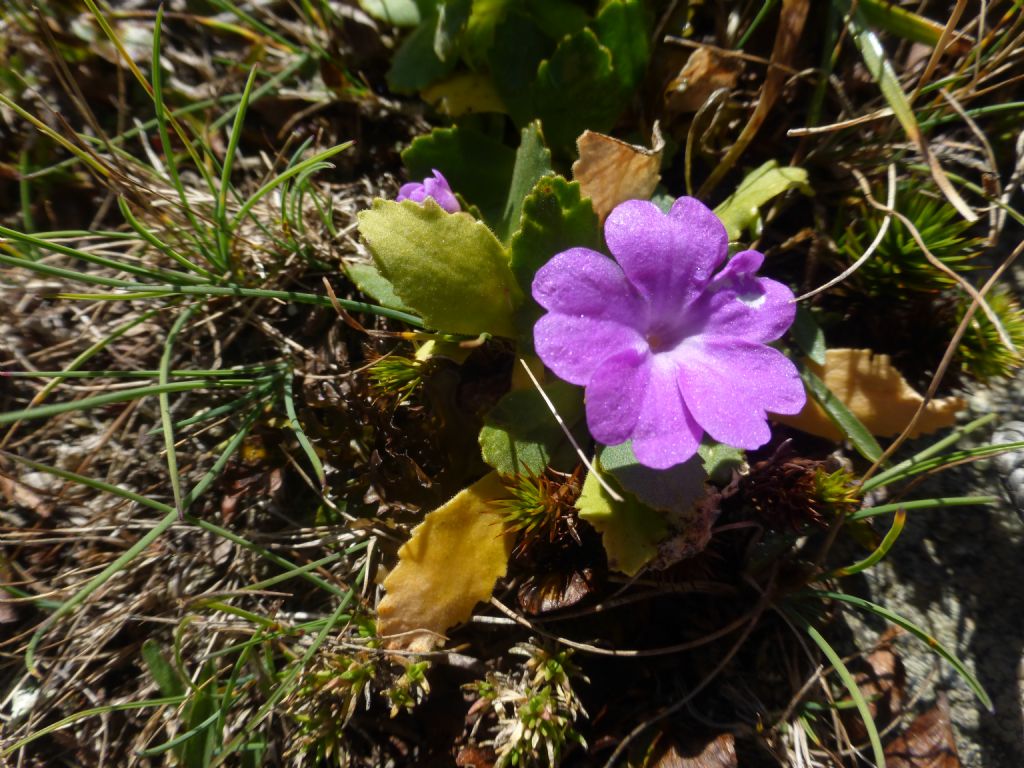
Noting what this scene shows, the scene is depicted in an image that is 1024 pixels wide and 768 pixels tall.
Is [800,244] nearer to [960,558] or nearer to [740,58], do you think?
[740,58]

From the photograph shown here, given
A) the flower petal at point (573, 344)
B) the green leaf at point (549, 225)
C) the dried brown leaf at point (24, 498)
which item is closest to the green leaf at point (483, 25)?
the green leaf at point (549, 225)

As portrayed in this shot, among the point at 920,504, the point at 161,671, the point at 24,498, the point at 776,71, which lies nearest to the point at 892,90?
the point at 776,71

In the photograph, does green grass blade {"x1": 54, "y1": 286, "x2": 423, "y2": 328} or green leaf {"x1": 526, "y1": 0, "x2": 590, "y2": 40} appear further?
green leaf {"x1": 526, "y1": 0, "x2": 590, "y2": 40}

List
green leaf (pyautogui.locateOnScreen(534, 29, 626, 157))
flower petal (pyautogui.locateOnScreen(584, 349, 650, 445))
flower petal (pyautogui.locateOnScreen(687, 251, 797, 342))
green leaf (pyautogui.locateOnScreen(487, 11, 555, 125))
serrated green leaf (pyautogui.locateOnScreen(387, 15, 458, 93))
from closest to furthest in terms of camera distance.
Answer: flower petal (pyautogui.locateOnScreen(584, 349, 650, 445))
flower petal (pyautogui.locateOnScreen(687, 251, 797, 342))
green leaf (pyautogui.locateOnScreen(534, 29, 626, 157))
green leaf (pyautogui.locateOnScreen(487, 11, 555, 125))
serrated green leaf (pyautogui.locateOnScreen(387, 15, 458, 93))

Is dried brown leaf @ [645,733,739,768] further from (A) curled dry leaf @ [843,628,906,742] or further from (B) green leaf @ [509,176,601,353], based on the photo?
(B) green leaf @ [509,176,601,353]

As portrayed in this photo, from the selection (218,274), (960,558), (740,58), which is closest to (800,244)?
(740,58)

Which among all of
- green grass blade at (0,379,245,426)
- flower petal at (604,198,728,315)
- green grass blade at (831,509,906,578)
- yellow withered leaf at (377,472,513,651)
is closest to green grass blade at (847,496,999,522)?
green grass blade at (831,509,906,578)
